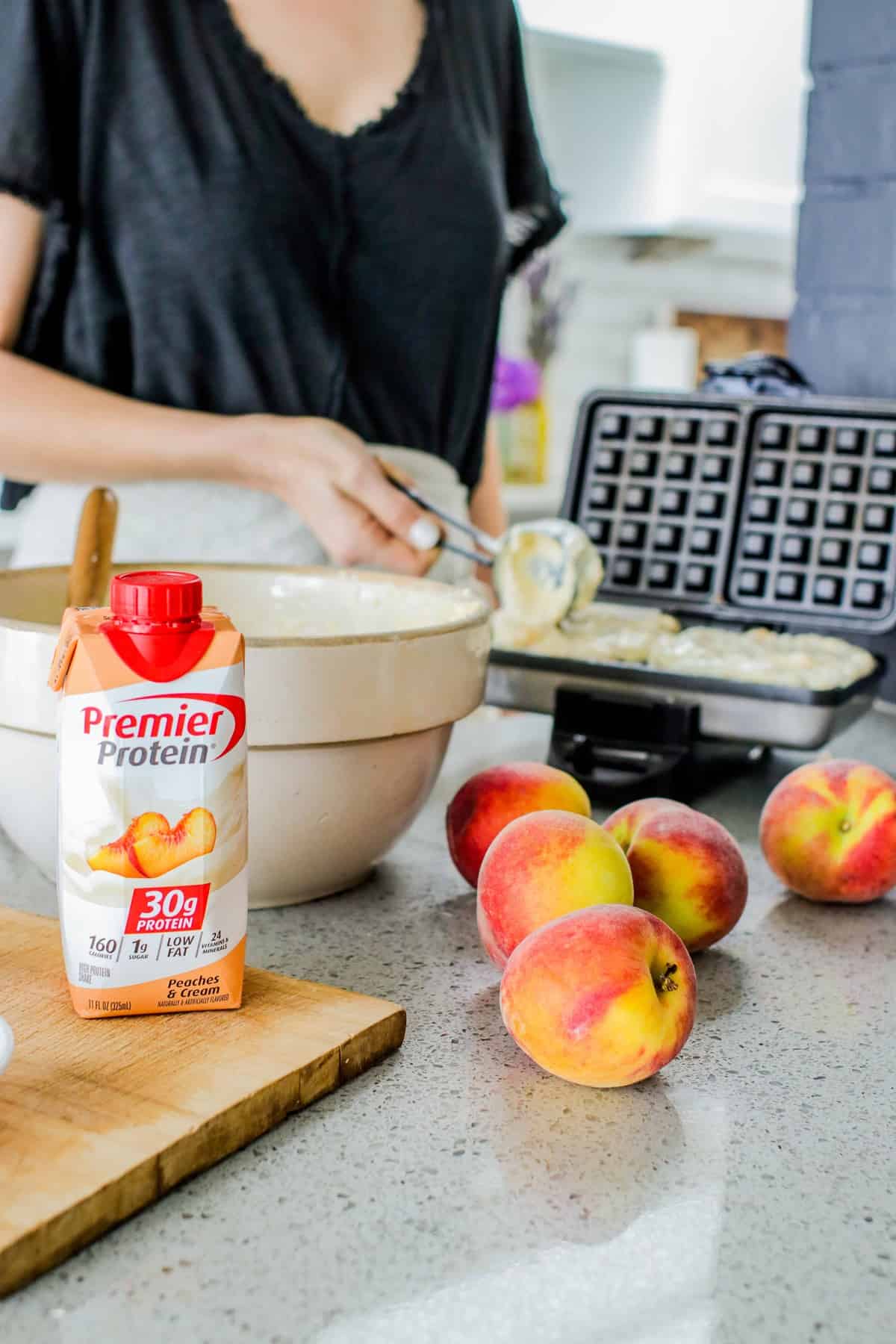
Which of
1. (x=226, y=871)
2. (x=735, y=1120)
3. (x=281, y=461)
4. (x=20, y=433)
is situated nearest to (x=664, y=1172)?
(x=735, y=1120)

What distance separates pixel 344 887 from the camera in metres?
0.81

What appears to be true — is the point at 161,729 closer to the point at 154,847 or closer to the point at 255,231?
the point at 154,847

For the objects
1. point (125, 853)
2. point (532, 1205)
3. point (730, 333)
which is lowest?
point (532, 1205)

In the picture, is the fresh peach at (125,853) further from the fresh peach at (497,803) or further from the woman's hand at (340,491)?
the woman's hand at (340,491)

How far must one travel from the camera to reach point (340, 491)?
115 cm

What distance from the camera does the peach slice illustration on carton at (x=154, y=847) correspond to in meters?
0.54

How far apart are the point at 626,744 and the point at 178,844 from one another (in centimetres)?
57

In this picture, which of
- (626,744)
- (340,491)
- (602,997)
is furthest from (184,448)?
(602,997)

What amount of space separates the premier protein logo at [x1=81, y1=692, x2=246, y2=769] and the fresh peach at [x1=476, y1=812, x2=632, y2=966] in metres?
0.17

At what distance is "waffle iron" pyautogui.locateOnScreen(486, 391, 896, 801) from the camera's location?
1.33 meters

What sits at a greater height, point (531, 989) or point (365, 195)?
point (365, 195)

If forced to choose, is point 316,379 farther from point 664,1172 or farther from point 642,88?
point 642,88

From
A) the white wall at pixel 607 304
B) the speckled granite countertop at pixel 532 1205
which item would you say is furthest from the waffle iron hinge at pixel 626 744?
the white wall at pixel 607 304

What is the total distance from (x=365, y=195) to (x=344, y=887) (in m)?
0.83
